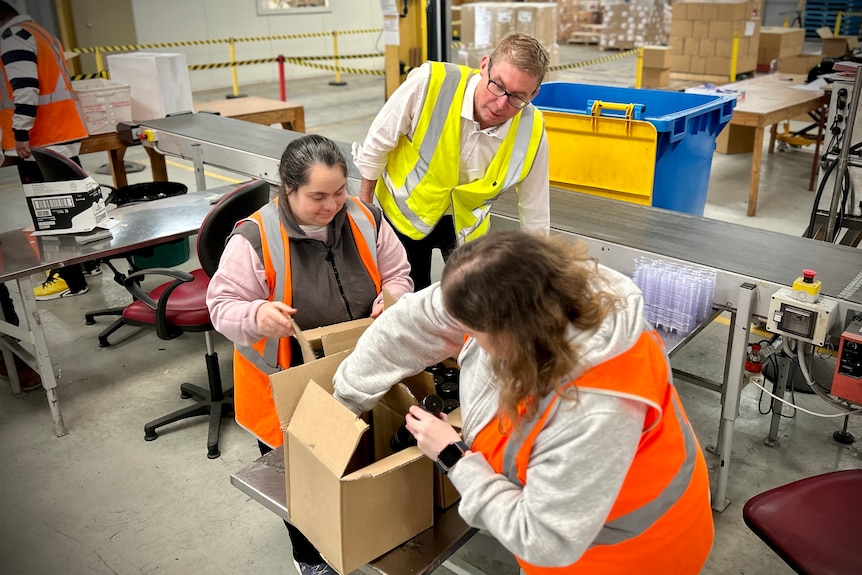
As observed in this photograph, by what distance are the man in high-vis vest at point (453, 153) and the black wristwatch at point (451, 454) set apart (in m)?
1.37

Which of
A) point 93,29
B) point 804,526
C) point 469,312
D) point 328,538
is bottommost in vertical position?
point 804,526

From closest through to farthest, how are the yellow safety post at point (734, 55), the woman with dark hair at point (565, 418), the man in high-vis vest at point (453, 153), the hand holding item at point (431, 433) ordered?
1. the woman with dark hair at point (565, 418)
2. the hand holding item at point (431, 433)
3. the man in high-vis vest at point (453, 153)
4. the yellow safety post at point (734, 55)

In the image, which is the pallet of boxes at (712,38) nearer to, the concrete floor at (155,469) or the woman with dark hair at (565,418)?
the concrete floor at (155,469)

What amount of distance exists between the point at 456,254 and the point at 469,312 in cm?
12

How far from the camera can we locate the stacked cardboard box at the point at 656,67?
26.6 feet

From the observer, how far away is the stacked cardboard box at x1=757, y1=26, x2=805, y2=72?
993 centimetres

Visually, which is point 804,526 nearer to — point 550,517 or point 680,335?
point 680,335

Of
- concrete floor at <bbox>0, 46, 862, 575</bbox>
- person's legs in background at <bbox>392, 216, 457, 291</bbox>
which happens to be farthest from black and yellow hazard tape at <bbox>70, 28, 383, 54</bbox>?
person's legs in background at <bbox>392, 216, 457, 291</bbox>

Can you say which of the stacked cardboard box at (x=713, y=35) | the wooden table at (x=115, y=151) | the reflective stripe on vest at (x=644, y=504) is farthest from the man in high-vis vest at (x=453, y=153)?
the stacked cardboard box at (x=713, y=35)

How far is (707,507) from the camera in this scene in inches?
58.2

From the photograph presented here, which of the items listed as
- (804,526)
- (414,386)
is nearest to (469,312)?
(414,386)

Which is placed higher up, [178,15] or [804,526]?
[178,15]

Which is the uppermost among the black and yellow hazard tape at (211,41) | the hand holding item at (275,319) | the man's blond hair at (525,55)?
the black and yellow hazard tape at (211,41)

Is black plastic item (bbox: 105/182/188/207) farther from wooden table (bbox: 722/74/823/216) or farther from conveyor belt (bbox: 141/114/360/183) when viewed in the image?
wooden table (bbox: 722/74/823/216)
